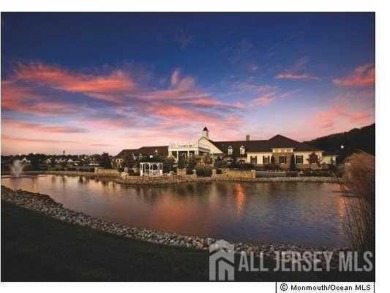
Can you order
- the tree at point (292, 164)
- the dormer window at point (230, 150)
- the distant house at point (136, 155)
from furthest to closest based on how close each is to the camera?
the tree at point (292, 164)
the dormer window at point (230, 150)
the distant house at point (136, 155)

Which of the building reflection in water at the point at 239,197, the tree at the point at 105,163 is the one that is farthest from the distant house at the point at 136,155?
the building reflection in water at the point at 239,197

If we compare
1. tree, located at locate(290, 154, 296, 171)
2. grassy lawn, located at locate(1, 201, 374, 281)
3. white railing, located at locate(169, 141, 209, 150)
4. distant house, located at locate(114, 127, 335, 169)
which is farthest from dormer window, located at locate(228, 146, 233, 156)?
grassy lawn, located at locate(1, 201, 374, 281)

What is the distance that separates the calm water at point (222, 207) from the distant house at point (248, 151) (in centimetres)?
130

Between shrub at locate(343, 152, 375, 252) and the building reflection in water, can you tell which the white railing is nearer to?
the building reflection in water

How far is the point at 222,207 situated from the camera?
432 inches

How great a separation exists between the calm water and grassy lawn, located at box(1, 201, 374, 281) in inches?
85.2

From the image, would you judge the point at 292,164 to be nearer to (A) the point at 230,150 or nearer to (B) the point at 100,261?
(A) the point at 230,150

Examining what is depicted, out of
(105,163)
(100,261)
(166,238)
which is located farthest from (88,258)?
(105,163)

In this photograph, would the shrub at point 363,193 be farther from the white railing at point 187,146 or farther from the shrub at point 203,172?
the shrub at point 203,172

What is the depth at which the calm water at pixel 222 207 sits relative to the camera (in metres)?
8.30

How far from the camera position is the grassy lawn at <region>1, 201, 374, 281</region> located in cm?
498

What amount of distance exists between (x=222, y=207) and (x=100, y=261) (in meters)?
6.00
